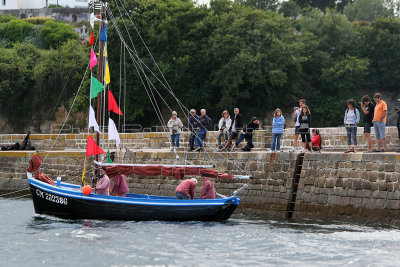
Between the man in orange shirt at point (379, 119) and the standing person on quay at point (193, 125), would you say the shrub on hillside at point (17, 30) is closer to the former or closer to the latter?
the standing person on quay at point (193, 125)

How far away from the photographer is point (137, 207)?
20.5 meters

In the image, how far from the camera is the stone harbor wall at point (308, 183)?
1927 cm

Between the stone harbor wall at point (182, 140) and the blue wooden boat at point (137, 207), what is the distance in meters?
2.06

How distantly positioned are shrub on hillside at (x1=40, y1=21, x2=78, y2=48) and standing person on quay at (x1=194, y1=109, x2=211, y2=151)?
46.1 metres

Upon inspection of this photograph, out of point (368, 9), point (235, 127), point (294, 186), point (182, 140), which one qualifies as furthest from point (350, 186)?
point (368, 9)

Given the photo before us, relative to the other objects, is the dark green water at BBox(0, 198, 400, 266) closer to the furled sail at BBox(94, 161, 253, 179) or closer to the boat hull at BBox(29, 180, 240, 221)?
the boat hull at BBox(29, 180, 240, 221)

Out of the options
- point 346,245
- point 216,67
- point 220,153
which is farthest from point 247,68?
point 346,245

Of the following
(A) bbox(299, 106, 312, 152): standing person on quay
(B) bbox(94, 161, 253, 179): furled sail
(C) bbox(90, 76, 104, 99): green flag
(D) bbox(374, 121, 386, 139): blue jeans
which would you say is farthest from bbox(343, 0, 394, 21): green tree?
(B) bbox(94, 161, 253, 179): furled sail

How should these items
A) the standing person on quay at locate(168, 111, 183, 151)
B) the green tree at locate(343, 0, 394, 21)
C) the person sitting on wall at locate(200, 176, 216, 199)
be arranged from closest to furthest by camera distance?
the person sitting on wall at locate(200, 176, 216, 199) < the standing person on quay at locate(168, 111, 183, 151) < the green tree at locate(343, 0, 394, 21)

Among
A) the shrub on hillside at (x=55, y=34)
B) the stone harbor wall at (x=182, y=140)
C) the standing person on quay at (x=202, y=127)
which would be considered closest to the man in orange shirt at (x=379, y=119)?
the stone harbor wall at (x=182, y=140)

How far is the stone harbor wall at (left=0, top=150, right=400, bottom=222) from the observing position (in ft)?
63.2

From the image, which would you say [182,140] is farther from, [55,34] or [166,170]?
[55,34]

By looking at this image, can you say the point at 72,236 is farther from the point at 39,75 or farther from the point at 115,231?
the point at 39,75

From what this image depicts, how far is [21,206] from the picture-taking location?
26.5 m
